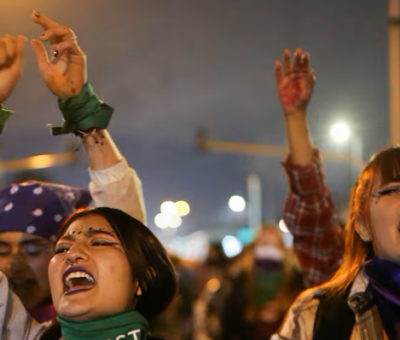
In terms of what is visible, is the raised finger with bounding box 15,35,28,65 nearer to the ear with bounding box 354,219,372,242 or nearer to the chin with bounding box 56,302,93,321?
the chin with bounding box 56,302,93,321

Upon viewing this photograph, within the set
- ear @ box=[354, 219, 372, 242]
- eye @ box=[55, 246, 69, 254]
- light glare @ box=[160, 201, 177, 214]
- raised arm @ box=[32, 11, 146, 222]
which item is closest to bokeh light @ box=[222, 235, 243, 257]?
raised arm @ box=[32, 11, 146, 222]

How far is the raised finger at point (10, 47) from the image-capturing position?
276 centimetres

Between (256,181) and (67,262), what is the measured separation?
2044 inches

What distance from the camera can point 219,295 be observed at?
6.66 metres

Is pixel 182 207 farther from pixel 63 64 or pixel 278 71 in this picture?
pixel 63 64

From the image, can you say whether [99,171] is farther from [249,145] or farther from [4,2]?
[249,145]

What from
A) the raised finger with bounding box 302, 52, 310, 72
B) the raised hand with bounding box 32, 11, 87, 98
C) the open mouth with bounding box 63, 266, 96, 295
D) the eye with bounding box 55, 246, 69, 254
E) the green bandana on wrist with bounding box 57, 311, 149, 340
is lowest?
the green bandana on wrist with bounding box 57, 311, 149, 340

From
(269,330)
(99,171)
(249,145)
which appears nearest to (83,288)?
(99,171)

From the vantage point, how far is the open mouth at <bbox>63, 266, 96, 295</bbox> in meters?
2.54

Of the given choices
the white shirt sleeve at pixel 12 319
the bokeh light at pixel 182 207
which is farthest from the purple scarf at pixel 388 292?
the bokeh light at pixel 182 207

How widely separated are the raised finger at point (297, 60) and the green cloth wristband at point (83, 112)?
0.96 metres

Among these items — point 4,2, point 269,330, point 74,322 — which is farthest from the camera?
point 269,330

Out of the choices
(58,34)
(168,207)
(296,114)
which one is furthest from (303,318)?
(168,207)

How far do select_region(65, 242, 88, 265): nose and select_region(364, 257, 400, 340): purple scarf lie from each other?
1.15 metres
